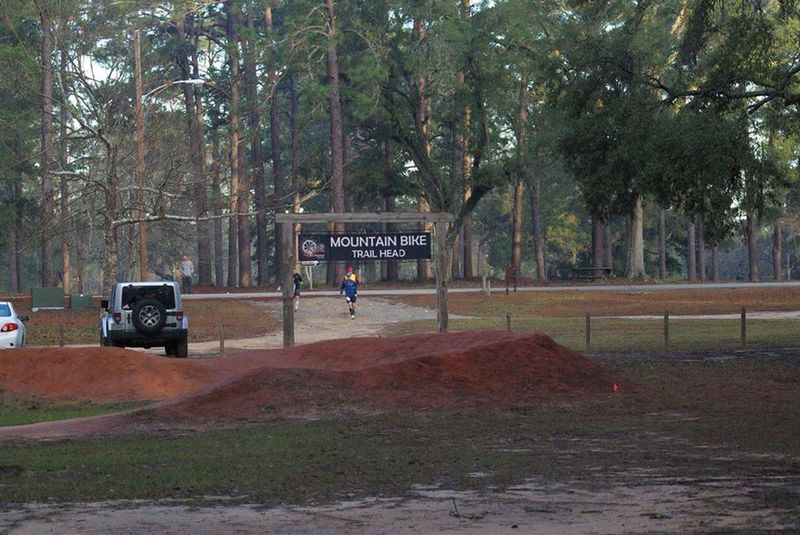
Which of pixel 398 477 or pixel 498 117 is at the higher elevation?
pixel 498 117

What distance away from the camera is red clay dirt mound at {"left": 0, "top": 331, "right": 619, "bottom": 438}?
20781mm

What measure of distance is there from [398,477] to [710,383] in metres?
12.8

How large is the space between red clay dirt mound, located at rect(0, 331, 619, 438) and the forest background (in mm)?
6535

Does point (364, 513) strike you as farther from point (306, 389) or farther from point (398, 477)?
point (306, 389)

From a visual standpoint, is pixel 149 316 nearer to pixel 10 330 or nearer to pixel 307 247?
pixel 10 330

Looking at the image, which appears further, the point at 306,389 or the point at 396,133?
the point at 396,133

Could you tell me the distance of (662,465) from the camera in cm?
1449

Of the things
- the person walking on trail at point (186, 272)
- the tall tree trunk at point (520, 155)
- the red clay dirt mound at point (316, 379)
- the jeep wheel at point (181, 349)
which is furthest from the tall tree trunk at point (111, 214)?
the tall tree trunk at point (520, 155)

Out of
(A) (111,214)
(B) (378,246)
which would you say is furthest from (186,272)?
(B) (378,246)

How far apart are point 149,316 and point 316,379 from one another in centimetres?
1081

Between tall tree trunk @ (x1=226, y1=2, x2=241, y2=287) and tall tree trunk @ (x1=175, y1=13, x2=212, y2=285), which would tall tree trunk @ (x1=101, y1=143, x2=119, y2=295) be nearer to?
tall tree trunk @ (x1=226, y1=2, x2=241, y2=287)

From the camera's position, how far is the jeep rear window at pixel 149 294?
1281 inches

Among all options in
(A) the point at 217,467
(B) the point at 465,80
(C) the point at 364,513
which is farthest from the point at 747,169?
(B) the point at 465,80

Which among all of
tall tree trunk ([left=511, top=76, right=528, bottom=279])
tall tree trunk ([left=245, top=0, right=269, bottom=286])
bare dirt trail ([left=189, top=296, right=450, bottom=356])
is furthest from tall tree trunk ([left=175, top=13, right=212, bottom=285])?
bare dirt trail ([left=189, top=296, right=450, bottom=356])
